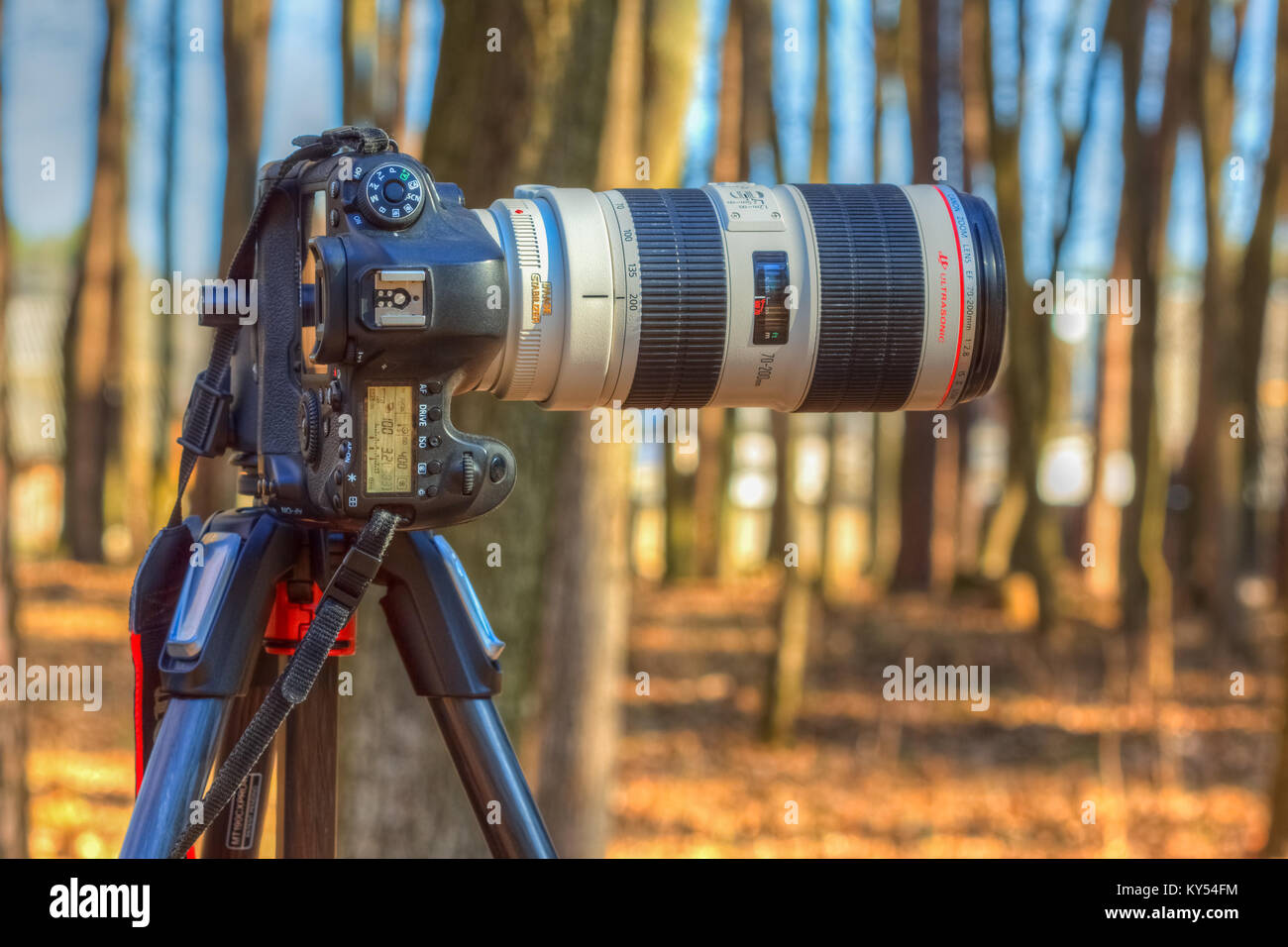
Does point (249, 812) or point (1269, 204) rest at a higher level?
point (1269, 204)

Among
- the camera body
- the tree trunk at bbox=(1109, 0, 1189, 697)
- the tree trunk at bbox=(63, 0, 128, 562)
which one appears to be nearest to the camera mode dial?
the camera body

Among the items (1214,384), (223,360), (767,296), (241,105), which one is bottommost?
(223,360)

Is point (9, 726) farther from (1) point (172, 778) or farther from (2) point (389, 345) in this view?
(2) point (389, 345)

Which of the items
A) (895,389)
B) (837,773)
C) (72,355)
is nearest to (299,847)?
(895,389)

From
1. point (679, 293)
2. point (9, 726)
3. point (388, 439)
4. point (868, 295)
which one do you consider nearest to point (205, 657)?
point (388, 439)

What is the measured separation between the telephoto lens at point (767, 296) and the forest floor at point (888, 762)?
10.1 feet

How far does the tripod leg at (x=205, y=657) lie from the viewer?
187 centimetres

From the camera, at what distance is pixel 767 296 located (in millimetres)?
2234

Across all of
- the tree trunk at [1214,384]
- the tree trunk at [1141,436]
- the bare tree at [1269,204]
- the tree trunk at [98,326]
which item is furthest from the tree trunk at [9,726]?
the tree trunk at [1214,384]

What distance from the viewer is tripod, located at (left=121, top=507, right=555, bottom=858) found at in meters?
1.90

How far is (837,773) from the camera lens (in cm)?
830

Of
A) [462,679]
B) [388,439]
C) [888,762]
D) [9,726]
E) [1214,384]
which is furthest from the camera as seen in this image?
[1214,384]

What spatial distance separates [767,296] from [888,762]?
6794mm
